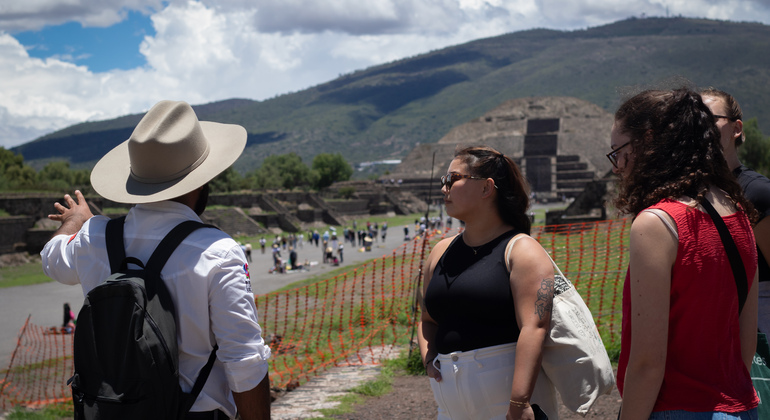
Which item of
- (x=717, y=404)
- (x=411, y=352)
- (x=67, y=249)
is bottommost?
(x=411, y=352)

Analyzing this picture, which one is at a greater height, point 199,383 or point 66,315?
point 199,383

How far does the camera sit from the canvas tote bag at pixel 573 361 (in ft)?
7.79

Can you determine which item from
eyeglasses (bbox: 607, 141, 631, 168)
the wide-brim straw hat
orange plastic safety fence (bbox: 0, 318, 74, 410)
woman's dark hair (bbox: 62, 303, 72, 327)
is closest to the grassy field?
orange plastic safety fence (bbox: 0, 318, 74, 410)

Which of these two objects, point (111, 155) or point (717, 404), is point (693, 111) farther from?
point (111, 155)

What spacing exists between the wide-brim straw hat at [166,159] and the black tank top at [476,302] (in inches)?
36.7

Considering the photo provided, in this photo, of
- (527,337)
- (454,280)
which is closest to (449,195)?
(454,280)

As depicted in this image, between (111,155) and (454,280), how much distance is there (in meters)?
1.41

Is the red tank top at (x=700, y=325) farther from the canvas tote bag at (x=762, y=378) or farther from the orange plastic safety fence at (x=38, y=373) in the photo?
the orange plastic safety fence at (x=38, y=373)

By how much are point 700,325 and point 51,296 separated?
20327 millimetres

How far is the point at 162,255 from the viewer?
6.90 ft

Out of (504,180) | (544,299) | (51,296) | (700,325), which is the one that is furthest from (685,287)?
(51,296)

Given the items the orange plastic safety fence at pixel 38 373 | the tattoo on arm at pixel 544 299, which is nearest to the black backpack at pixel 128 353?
the tattoo on arm at pixel 544 299

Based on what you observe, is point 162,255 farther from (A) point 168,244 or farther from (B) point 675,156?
(B) point 675,156

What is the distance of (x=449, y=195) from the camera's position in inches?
109
